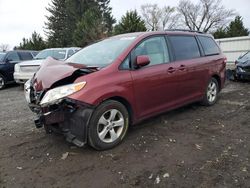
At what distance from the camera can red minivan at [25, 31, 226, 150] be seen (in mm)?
3684

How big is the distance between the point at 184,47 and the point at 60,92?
290 centimetres

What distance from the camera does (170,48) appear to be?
5.11m

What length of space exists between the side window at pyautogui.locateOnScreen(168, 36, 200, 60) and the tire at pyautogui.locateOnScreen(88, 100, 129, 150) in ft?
5.82

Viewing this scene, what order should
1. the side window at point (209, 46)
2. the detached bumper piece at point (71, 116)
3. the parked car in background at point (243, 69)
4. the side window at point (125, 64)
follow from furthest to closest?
the parked car in background at point (243, 69)
the side window at point (209, 46)
the side window at point (125, 64)
the detached bumper piece at point (71, 116)

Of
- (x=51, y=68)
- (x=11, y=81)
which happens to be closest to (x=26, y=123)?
(x=51, y=68)

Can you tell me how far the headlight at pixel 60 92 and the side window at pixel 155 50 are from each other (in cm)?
124

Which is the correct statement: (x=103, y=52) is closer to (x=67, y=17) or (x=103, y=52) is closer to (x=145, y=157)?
(x=145, y=157)

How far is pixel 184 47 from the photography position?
5512mm

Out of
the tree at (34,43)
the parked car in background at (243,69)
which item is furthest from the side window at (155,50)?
the tree at (34,43)

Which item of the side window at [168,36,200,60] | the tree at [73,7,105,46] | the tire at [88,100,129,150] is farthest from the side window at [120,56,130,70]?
the tree at [73,7,105,46]

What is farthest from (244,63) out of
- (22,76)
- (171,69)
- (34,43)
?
(34,43)

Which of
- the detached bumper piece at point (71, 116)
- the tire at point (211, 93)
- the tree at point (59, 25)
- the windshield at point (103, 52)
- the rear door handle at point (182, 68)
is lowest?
the tire at point (211, 93)

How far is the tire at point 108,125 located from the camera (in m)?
3.78

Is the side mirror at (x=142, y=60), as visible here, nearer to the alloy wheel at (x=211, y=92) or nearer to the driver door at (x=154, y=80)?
the driver door at (x=154, y=80)
